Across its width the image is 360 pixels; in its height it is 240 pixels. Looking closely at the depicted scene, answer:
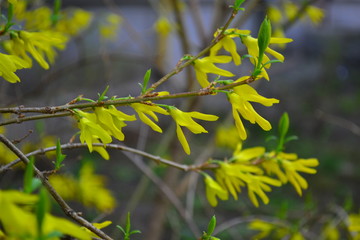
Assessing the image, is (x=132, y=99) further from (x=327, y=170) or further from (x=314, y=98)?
(x=314, y=98)

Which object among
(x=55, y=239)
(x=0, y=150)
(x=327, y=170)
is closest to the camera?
(x=55, y=239)

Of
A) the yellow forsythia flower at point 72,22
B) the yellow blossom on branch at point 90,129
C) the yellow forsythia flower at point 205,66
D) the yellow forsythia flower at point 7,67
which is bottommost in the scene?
the yellow blossom on branch at point 90,129

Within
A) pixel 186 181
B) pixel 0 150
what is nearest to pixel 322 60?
pixel 186 181

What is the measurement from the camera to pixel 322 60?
5.61 metres

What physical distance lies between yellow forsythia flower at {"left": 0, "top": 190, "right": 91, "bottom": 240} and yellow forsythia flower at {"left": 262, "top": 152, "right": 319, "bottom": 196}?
0.49 metres

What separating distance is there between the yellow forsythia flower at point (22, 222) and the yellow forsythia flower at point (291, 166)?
486 mm

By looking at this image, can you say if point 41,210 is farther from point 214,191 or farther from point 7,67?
point 214,191

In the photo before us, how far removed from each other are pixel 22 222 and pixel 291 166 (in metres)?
0.52

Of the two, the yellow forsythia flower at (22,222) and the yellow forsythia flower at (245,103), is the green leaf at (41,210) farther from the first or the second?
the yellow forsythia flower at (245,103)

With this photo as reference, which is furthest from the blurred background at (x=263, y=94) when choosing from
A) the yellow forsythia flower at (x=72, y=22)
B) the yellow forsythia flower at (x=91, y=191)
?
the yellow forsythia flower at (x=72, y=22)

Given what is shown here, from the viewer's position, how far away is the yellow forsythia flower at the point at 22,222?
0.33 meters

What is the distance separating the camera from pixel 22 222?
1.11 feet

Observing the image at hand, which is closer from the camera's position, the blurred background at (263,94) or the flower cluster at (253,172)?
the flower cluster at (253,172)

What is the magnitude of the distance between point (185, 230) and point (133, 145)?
164 cm
